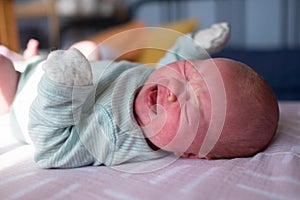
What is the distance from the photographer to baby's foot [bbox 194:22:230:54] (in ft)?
3.08

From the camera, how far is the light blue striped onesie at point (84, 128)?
62 cm

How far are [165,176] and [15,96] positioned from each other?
1.32 ft

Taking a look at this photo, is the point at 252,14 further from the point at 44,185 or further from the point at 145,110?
the point at 44,185

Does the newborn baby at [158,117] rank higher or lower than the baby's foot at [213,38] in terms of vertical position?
lower

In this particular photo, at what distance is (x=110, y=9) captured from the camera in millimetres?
2443

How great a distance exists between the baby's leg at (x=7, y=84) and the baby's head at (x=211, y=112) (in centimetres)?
30

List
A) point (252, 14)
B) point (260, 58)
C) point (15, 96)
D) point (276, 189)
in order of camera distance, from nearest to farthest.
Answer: point (276, 189) < point (15, 96) < point (260, 58) < point (252, 14)

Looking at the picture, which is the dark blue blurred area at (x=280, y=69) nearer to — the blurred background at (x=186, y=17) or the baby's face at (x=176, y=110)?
the blurred background at (x=186, y=17)

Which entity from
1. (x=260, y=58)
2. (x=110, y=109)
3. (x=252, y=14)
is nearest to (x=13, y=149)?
(x=110, y=109)

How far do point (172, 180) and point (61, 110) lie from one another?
220 millimetres

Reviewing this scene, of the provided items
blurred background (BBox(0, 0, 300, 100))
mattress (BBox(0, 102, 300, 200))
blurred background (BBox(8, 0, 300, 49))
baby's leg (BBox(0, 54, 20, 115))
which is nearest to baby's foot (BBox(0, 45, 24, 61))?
baby's leg (BBox(0, 54, 20, 115))

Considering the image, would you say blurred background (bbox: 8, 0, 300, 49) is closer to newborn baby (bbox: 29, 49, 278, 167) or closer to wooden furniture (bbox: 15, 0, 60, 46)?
wooden furniture (bbox: 15, 0, 60, 46)

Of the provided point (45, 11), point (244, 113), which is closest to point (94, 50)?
point (244, 113)

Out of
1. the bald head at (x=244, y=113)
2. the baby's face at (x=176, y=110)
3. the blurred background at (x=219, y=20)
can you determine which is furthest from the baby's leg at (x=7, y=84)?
the blurred background at (x=219, y=20)
